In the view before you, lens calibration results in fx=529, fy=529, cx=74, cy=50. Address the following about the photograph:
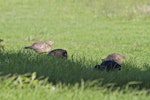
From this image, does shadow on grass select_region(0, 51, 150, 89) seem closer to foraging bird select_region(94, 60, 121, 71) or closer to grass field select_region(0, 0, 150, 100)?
grass field select_region(0, 0, 150, 100)

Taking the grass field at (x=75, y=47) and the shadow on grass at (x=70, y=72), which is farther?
the shadow on grass at (x=70, y=72)

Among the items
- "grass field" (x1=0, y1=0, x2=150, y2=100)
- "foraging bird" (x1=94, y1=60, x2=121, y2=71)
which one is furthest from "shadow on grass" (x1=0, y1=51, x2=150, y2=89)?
"foraging bird" (x1=94, y1=60, x2=121, y2=71)

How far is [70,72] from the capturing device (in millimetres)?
7051

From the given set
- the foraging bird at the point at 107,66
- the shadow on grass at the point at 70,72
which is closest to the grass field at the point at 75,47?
the shadow on grass at the point at 70,72

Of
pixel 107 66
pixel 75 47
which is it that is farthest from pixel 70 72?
pixel 75 47

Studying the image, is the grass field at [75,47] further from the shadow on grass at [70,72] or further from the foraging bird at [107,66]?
the foraging bird at [107,66]

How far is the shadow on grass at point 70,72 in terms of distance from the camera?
6.70 m

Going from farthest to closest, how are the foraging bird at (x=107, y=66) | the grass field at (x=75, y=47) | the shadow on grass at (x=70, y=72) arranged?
the foraging bird at (x=107, y=66), the shadow on grass at (x=70, y=72), the grass field at (x=75, y=47)

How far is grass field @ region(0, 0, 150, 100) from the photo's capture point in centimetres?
606

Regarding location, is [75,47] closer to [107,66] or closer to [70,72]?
[107,66]

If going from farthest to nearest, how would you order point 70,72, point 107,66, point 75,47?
1. point 75,47
2. point 107,66
3. point 70,72

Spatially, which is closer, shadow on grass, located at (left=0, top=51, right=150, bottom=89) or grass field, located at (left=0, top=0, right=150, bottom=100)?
grass field, located at (left=0, top=0, right=150, bottom=100)

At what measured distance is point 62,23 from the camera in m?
21.1

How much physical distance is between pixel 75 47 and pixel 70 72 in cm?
761
